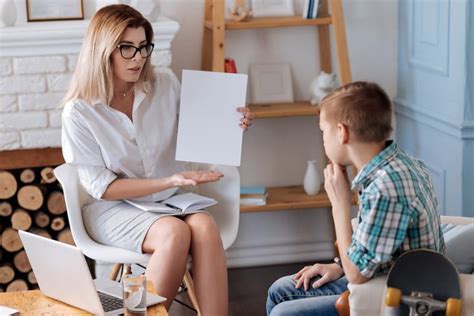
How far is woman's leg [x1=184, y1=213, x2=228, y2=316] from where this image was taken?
3.04m

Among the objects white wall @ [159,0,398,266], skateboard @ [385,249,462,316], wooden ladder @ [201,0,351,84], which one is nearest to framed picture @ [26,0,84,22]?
white wall @ [159,0,398,266]

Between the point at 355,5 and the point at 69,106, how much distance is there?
1.61m

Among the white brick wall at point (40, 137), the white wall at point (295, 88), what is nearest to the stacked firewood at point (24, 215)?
the white brick wall at point (40, 137)

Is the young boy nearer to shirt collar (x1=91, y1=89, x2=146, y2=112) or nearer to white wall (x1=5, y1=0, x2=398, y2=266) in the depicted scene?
shirt collar (x1=91, y1=89, x2=146, y2=112)

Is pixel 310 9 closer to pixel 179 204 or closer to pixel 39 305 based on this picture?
pixel 179 204

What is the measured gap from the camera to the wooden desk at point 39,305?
2.32 m

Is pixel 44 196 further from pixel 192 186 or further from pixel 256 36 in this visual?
pixel 256 36

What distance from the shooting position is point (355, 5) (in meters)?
4.16

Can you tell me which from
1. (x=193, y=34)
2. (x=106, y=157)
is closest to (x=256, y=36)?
(x=193, y=34)

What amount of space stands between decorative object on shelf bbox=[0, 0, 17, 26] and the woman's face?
0.73 metres

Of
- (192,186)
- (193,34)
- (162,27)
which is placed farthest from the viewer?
(193,34)

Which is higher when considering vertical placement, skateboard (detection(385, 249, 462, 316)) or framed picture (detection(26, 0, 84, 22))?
framed picture (detection(26, 0, 84, 22))

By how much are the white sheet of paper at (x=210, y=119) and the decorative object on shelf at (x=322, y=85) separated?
0.86 metres

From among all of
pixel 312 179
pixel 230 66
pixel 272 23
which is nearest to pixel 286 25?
pixel 272 23
